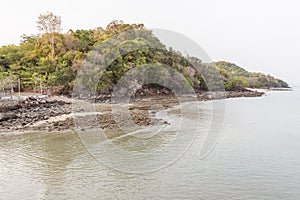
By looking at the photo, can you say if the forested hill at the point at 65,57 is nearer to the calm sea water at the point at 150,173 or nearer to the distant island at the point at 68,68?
the distant island at the point at 68,68

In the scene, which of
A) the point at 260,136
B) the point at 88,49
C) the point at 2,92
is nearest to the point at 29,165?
the point at 260,136

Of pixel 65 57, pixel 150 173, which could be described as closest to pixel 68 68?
pixel 65 57

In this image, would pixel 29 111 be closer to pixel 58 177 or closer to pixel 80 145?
pixel 80 145

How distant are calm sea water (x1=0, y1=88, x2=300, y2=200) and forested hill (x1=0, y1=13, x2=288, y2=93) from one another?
19.9m

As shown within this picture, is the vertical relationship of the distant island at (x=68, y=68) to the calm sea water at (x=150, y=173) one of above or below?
above

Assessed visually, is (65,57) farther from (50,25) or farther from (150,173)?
(150,173)

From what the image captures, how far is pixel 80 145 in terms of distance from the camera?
14805 mm

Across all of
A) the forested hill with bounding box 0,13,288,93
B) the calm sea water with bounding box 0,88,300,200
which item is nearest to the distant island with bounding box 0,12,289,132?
the forested hill with bounding box 0,13,288,93

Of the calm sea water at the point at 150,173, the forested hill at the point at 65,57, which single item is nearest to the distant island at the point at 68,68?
the forested hill at the point at 65,57

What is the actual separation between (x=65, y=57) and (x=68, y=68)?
111 inches

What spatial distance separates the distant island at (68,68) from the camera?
2511 cm

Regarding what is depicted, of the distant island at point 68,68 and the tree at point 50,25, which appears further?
Result: the tree at point 50,25

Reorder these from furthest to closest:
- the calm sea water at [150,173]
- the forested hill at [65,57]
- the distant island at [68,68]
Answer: the forested hill at [65,57] → the distant island at [68,68] → the calm sea water at [150,173]

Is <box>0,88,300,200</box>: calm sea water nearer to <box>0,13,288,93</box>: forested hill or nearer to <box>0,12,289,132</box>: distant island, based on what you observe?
<box>0,12,289,132</box>: distant island
